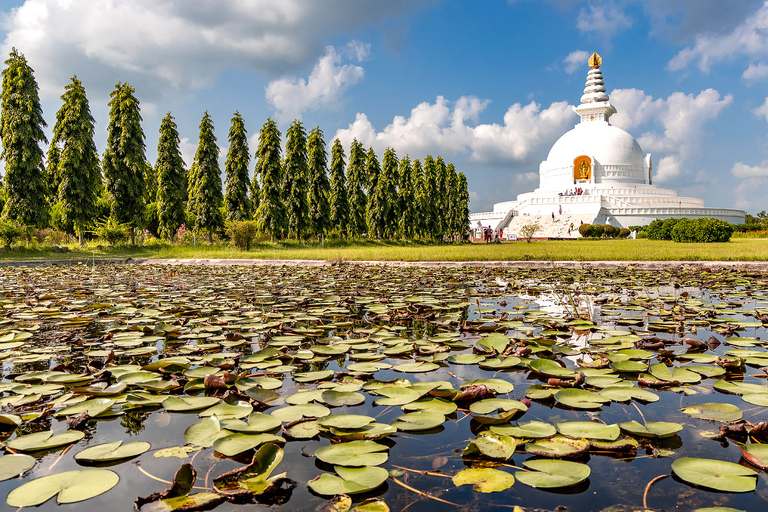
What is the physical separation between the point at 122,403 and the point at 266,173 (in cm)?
2571

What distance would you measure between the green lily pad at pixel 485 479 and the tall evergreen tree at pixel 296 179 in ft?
85.8

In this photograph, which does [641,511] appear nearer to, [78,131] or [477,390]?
[477,390]

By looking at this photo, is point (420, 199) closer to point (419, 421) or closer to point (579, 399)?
point (579, 399)

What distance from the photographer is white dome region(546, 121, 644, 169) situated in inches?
2240

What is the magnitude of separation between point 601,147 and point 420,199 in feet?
121

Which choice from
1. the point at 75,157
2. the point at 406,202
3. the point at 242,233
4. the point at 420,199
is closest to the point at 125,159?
the point at 75,157

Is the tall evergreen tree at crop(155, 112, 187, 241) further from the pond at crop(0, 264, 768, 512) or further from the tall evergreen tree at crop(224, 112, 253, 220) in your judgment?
the pond at crop(0, 264, 768, 512)

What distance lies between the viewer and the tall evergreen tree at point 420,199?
33219mm

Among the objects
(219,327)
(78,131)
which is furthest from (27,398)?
(78,131)

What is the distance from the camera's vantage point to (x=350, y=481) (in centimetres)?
148

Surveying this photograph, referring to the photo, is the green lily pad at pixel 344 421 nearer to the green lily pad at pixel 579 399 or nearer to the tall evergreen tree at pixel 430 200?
the green lily pad at pixel 579 399

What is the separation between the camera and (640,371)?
2721 millimetres

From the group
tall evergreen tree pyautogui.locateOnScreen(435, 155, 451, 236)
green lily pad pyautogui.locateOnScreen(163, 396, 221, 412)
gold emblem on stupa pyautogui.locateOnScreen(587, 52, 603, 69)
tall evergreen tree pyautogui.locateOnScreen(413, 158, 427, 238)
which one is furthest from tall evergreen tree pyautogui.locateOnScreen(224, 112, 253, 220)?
gold emblem on stupa pyautogui.locateOnScreen(587, 52, 603, 69)

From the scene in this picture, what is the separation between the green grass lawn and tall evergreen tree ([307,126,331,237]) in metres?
1.43
